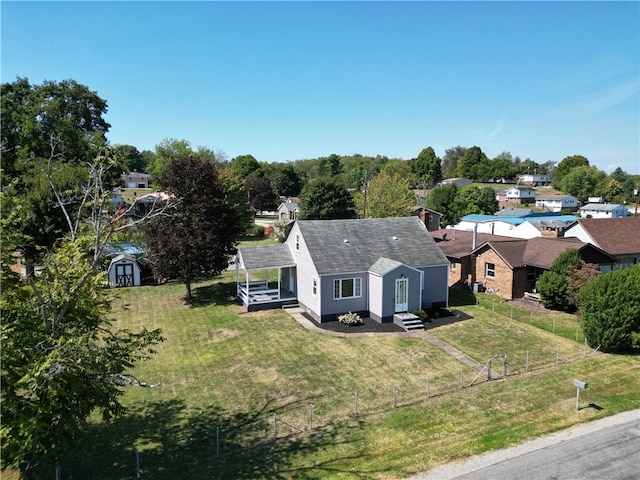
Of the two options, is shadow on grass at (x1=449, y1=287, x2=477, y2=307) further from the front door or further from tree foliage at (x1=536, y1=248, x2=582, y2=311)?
the front door

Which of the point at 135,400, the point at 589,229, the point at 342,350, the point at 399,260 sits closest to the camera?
the point at 135,400

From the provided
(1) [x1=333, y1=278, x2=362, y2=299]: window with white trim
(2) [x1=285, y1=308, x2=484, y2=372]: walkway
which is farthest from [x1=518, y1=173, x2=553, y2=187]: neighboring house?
(2) [x1=285, y1=308, x2=484, y2=372]: walkway

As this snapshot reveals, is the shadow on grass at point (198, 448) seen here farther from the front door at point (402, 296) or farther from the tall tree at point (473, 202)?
the tall tree at point (473, 202)

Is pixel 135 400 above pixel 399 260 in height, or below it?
below

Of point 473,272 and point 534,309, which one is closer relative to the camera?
point 534,309

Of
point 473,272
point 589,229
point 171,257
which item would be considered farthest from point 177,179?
point 589,229

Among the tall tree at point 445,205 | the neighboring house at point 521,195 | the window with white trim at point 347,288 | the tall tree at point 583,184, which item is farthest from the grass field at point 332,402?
the tall tree at point 583,184

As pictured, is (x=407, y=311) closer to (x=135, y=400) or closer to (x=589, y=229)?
(x=135, y=400)
